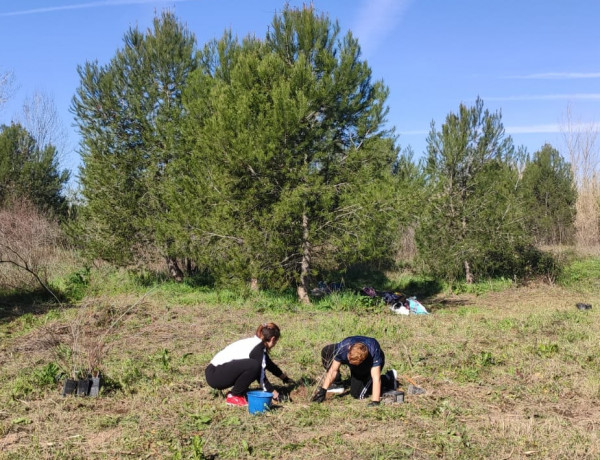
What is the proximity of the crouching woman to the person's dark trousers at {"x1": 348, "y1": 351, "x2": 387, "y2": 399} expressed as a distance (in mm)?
933

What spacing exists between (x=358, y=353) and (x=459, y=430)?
1.38 metres

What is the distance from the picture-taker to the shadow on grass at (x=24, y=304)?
43.9 ft

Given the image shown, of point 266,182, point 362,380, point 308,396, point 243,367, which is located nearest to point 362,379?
point 362,380

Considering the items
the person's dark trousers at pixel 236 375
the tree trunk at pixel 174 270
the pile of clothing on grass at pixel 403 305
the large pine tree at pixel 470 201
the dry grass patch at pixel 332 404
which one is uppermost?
the large pine tree at pixel 470 201

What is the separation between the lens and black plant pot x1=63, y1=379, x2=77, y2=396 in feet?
21.6

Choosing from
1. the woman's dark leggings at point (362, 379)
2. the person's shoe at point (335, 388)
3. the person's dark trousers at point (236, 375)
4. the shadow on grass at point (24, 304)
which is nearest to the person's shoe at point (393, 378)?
the woman's dark leggings at point (362, 379)

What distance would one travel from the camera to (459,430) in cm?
541

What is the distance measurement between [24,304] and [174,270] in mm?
4620

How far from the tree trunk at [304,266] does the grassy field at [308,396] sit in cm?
195

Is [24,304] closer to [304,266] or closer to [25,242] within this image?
[25,242]

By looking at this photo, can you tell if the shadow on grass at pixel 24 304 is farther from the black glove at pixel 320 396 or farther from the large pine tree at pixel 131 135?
the black glove at pixel 320 396

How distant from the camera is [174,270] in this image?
1822 cm

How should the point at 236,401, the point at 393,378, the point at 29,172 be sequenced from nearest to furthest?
the point at 236,401
the point at 393,378
the point at 29,172

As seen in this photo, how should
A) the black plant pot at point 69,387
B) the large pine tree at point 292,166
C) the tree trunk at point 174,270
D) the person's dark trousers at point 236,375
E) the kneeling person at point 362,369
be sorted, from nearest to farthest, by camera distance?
the person's dark trousers at point 236,375 → the kneeling person at point 362,369 → the black plant pot at point 69,387 → the large pine tree at point 292,166 → the tree trunk at point 174,270
